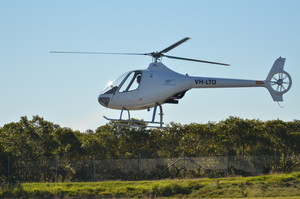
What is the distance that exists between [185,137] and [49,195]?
12.4 metres

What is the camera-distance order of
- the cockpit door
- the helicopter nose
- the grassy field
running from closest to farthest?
the cockpit door < the helicopter nose < the grassy field

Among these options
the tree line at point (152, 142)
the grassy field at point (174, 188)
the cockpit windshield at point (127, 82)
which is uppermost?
the cockpit windshield at point (127, 82)

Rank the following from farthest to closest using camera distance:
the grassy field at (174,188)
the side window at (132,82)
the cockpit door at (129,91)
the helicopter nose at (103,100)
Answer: the grassy field at (174,188) < the helicopter nose at (103,100) < the side window at (132,82) < the cockpit door at (129,91)

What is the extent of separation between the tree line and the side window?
15504 millimetres

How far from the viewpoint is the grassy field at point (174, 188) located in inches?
1364

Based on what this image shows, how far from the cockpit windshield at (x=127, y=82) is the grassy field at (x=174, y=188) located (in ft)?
34.2

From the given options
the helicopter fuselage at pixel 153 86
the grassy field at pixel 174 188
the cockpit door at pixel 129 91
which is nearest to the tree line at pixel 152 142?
the grassy field at pixel 174 188

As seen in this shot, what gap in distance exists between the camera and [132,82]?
92.0ft

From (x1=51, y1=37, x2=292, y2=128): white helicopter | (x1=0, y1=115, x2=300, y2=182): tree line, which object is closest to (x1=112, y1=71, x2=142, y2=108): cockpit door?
(x1=51, y1=37, x2=292, y2=128): white helicopter

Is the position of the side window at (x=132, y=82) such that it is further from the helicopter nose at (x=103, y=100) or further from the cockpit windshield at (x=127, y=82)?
the helicopter nose at (x=103, y=100)

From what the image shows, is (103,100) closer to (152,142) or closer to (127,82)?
(127,82)

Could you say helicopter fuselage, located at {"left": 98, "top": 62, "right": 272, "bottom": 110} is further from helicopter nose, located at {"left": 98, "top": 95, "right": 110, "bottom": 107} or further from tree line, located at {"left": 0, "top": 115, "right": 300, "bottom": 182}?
tree line, located at {"left": 0, "top": 115, "right": 300, "bottom": 182}

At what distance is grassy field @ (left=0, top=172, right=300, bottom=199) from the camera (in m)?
34.7

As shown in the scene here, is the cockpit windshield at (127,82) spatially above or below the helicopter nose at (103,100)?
above
